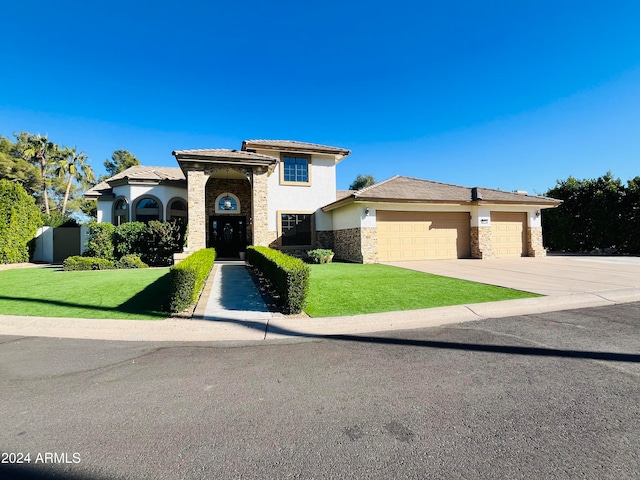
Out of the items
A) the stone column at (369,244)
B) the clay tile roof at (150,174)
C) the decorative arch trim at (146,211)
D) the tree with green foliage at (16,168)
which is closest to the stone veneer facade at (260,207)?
the stone column at (369,244)

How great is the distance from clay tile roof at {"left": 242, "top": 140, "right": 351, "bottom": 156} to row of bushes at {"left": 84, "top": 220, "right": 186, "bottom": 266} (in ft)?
21.4

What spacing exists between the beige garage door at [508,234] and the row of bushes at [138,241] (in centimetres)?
1782

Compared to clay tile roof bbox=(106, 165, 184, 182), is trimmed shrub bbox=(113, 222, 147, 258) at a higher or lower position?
lower

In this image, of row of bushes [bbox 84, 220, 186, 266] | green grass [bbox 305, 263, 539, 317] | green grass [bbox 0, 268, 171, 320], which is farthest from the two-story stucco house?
green grass [bbox 305, 263, 539, 317]

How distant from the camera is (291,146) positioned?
18.9m

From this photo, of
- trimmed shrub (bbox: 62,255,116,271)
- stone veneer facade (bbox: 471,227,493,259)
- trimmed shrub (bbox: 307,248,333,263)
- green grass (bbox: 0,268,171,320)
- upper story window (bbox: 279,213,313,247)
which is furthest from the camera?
upper story window (bbox: 279,213,313,247)

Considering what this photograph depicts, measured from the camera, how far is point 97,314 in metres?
6.56

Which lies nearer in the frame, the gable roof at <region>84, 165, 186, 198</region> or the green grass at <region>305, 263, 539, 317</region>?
the green grass at <region>305, 263, 539, 317</region>

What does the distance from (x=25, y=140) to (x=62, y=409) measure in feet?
143

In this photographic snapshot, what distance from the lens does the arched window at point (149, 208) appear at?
18375 mm

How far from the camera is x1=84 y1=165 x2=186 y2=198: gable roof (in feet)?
59.8

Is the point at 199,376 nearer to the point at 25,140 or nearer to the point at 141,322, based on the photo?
the point at 141,322

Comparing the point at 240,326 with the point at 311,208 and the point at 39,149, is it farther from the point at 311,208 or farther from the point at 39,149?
the point at 39,149

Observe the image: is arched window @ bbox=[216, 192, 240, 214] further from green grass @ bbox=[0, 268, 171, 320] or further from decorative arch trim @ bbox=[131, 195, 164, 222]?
green grass @ bbox=[0, 268, 171, 320]
